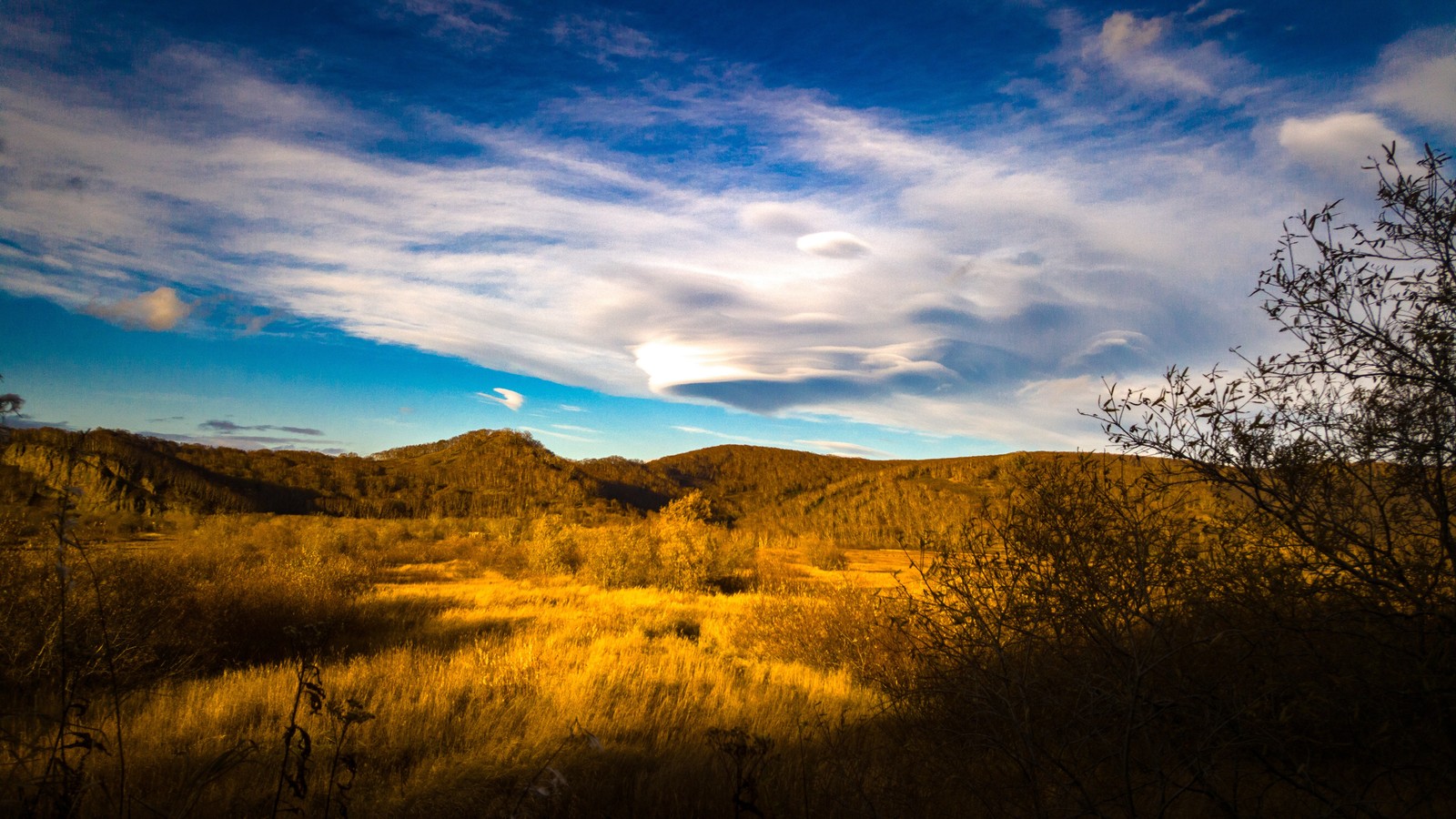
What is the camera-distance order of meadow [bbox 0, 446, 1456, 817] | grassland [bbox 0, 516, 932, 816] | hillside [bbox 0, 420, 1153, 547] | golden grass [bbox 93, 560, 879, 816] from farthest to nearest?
hillside [bbox 0, 420, 1153, 547] → golden grass [bbox 93, 560, 879, 816] → grassland [bbox 0, 516, 932, 816] → meadow [bbox 0, 446, 1456, 817]

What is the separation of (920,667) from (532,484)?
46.5m

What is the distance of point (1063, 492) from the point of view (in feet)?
18.1

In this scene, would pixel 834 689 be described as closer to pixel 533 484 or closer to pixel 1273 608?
pixel 1273 608

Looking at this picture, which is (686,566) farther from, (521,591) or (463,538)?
(463,538)

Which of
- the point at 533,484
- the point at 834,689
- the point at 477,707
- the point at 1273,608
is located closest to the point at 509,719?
the point at 477,707

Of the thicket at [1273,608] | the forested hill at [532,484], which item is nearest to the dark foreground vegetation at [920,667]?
the thicket at [1273,608]

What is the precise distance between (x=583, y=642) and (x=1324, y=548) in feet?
31.5

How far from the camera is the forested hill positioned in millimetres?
32156

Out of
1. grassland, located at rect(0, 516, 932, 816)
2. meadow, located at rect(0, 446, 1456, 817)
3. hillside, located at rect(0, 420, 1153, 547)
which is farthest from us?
hillside, located at rect(0, 420, 1153, 547)

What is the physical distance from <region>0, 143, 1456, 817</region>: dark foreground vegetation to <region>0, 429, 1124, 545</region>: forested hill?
16628 millimetres

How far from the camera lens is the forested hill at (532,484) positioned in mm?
32156

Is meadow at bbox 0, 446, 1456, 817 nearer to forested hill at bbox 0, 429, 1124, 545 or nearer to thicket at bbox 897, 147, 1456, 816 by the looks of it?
thicket at bbox 897, 147, 1456, 816

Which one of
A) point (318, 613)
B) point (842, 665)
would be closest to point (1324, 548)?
point (842, 665)

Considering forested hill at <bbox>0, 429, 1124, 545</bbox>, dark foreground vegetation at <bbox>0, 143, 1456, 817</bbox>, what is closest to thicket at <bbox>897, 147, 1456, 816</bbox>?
dark foreground vegetation at <bbox>0, 143, 1456, 817</bbox>
